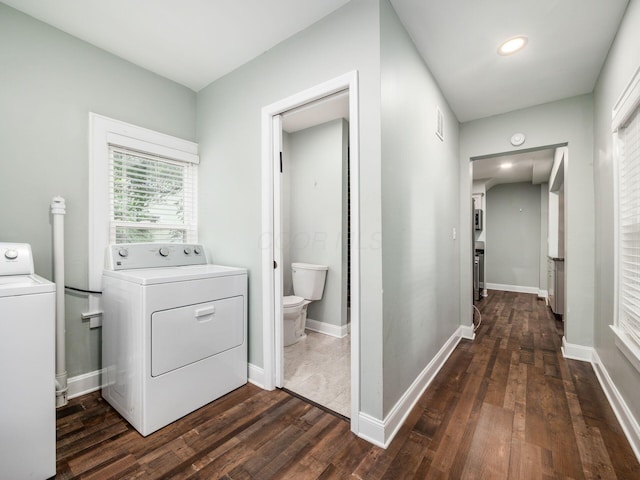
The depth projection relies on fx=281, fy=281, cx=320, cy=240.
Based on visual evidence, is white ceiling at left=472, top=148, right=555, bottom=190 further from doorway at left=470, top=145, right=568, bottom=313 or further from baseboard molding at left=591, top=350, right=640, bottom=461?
baseboard molding at left=591, top=350, right=640, bottom=461

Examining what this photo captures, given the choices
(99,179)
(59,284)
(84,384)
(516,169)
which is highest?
(516,169)

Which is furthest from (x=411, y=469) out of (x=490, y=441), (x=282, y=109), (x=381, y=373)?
(x=282, y=109)

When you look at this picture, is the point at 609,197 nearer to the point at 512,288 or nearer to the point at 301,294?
the point at 301,294

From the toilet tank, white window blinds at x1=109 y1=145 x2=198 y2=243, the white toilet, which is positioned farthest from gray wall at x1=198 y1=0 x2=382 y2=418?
the toilet tank

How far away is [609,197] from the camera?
77.3 inches

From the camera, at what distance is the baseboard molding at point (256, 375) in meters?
2.04

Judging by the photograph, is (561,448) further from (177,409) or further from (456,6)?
(456,6)

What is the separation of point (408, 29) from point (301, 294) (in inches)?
98.6

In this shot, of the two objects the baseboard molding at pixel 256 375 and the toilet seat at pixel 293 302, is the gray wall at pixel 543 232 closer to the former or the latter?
the toilet seat at pixel 293 302

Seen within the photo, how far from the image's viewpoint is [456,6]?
158 cm

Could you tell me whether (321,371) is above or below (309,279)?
below

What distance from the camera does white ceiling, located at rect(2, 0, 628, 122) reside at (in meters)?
1.60

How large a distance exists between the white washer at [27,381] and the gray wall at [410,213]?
154cm

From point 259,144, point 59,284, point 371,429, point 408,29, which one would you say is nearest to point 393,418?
point 371,429
